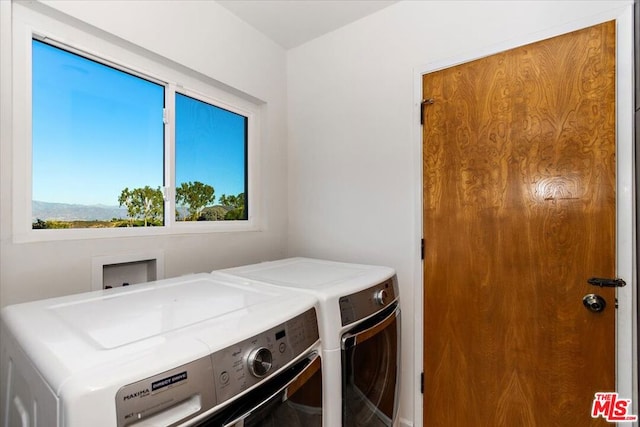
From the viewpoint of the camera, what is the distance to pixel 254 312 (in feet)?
2.93

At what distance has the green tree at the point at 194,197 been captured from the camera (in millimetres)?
1839

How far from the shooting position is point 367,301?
1268 mm

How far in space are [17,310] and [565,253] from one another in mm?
2044

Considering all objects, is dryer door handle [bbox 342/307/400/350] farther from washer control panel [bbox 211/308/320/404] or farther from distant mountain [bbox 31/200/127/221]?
distant mountain [bbox 31/200/127/221]

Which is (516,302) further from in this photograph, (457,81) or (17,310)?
(17,310)

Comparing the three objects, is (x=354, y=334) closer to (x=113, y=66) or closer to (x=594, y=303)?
(x=594, y=303)

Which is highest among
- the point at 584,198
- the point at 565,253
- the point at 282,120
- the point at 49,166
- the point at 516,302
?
the point at 282,120

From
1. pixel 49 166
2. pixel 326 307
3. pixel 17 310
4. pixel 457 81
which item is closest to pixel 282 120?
pixel 457 81

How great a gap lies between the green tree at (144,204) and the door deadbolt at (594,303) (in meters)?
2.09

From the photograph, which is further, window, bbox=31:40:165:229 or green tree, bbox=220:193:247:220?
green tree, bbox=220:193:247:220

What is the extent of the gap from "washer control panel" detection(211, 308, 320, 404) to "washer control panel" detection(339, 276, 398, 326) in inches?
8.3

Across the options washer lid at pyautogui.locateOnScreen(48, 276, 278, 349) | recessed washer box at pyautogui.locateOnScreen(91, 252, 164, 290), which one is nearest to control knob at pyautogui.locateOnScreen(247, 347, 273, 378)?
washer lid at pyautogui.locateOnScreen(48, 276, 278, 349)

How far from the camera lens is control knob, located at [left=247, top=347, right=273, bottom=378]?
0.75 m

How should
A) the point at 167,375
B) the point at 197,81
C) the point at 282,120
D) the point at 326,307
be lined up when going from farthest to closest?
the point at 282,120 < the point at 197,81 < the point at 326,307 < the point at 167,375
